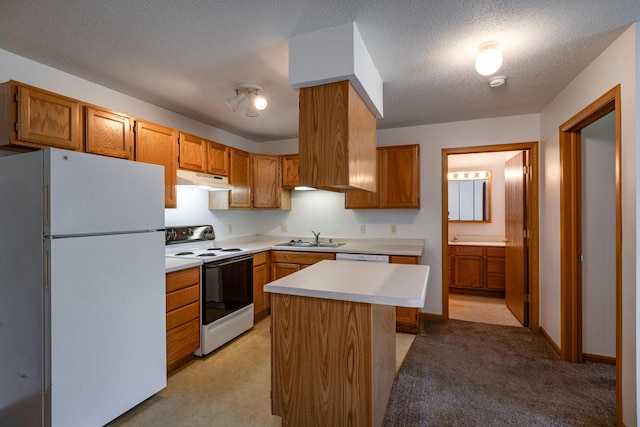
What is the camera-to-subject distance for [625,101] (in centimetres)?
179

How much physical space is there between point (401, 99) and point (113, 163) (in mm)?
2385

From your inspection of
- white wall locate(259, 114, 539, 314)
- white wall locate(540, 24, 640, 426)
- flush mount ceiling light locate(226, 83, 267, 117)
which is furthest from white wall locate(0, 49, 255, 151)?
white wall locate(540, 24, 640, 426)

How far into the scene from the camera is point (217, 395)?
2162 millimetres

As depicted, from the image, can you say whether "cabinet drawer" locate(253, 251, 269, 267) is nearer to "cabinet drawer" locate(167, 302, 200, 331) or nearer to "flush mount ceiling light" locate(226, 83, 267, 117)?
"cabinet drawer" locate(167, 302, 200, 331)

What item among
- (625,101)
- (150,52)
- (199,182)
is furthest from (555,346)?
(150,52)

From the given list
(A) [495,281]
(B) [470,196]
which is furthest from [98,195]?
(B) [470,196]

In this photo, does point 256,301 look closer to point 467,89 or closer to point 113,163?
point 113,163

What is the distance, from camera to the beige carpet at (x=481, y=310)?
367 centimetres

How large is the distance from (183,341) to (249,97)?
2.09 metres

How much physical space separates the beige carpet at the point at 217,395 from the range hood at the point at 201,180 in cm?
159

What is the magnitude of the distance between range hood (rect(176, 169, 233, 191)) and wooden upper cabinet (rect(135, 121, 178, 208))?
7 centimetres

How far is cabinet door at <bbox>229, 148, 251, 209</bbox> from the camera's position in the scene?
12.0 feet

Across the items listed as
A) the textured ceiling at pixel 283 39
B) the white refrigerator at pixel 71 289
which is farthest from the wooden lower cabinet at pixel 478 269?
the white refrigerator at pixel 71 289

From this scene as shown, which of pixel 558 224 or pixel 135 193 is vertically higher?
pixel 135 193
